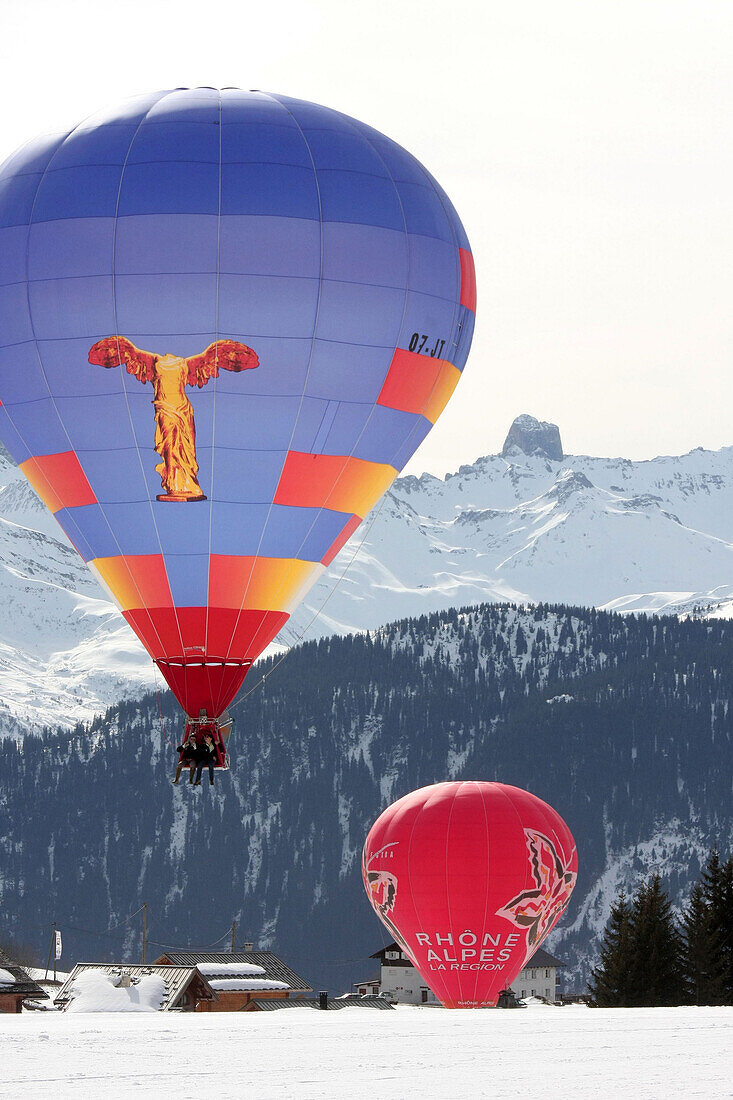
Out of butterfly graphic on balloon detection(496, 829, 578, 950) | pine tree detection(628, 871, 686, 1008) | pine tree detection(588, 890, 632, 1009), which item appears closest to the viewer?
butterfly graphic on balloon detection(496, 829, 578, 950)

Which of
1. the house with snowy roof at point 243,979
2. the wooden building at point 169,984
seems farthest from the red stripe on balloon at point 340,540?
the house with snowy roof at point 243,979

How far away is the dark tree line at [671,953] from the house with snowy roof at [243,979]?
16.6 m

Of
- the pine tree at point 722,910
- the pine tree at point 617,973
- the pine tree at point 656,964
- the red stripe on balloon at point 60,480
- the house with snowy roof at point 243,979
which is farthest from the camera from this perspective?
the house with snowy roof at point 243,979

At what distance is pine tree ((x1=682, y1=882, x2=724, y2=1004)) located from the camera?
60.9 m

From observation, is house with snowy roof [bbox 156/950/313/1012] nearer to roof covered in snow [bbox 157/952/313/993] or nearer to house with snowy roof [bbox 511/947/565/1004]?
roof covered in snow [bbox 157/952/313/993]

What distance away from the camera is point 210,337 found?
34.0 meters

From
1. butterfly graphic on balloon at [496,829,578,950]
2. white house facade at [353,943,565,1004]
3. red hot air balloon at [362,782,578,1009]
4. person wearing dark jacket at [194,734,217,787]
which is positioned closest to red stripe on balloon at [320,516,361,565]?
→ person wearing dark jacket at [194,734,217,787]

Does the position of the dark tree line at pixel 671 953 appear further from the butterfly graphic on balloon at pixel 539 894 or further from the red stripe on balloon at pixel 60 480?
the red stripe on balloon at pixel 60 480

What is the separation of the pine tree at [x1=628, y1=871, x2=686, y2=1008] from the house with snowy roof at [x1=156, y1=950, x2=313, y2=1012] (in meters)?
17.3

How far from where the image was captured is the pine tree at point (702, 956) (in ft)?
200

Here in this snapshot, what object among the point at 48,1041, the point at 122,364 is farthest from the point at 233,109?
the point at 48,1041

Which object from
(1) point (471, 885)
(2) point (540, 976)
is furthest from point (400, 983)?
(1) point (471, 885)

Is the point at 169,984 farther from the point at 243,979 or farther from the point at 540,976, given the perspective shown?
the point at 540,976

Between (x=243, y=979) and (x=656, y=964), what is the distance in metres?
A: 25.2
